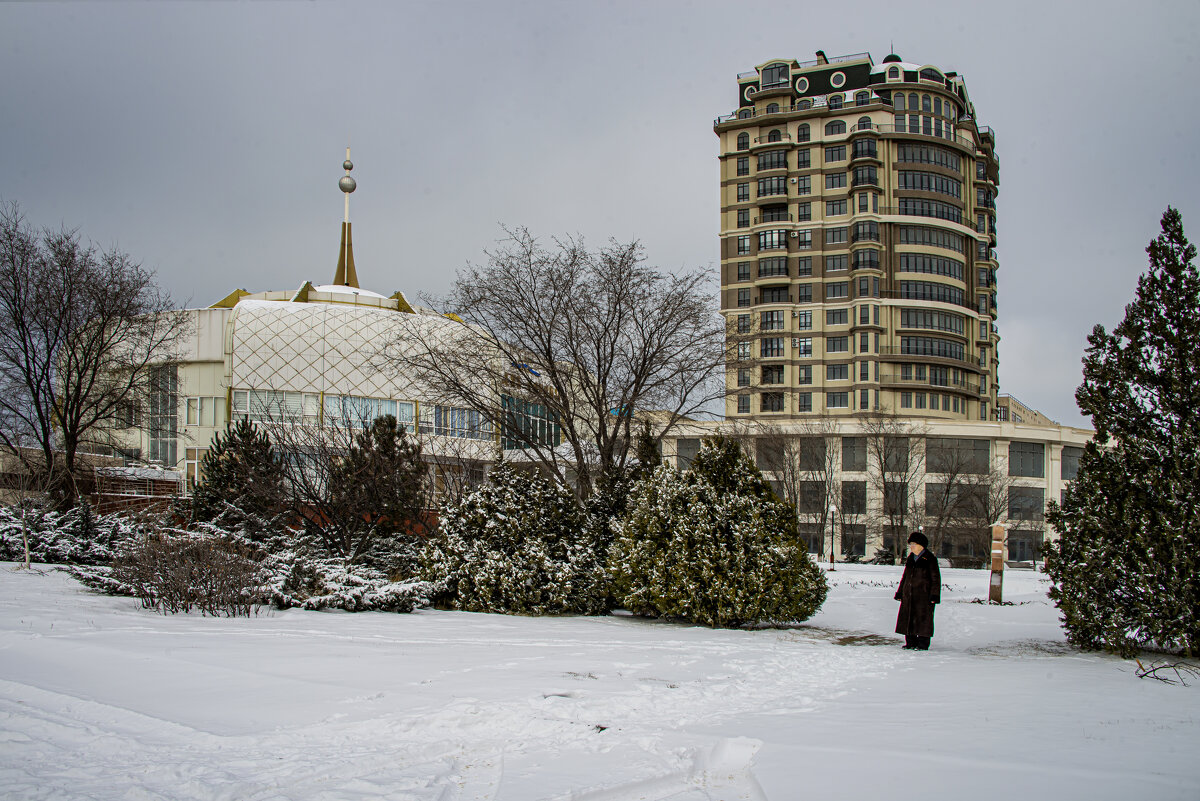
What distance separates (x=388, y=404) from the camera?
53469mm

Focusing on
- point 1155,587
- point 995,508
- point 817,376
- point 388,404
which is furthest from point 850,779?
point 817,376

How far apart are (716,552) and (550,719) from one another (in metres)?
6.48

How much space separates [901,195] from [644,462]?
2430 inches

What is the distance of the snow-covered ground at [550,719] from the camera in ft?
14.3

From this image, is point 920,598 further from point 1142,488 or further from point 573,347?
point 573,347

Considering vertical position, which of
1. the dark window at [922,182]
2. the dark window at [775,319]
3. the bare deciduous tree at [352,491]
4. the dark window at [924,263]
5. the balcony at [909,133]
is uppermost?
the balcony at [909,133]

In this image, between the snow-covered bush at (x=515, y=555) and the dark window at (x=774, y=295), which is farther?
the dark window at (x=774, y=295)

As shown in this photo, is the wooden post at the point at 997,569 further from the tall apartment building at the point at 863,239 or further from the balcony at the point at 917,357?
the balcony at the point at 917,357

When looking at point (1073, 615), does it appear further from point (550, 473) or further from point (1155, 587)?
point (550, 473)

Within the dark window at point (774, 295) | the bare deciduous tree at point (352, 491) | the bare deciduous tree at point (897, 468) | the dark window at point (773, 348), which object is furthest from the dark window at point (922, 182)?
the bare deciduous tree at point (352, 491)

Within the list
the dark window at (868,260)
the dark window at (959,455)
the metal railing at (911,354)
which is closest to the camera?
the dark window at (959,455)

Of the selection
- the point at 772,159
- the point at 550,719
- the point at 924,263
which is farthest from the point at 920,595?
the point at 772,159

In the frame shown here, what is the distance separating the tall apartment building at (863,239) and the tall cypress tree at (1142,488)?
56.1m

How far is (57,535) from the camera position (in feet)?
62.5
